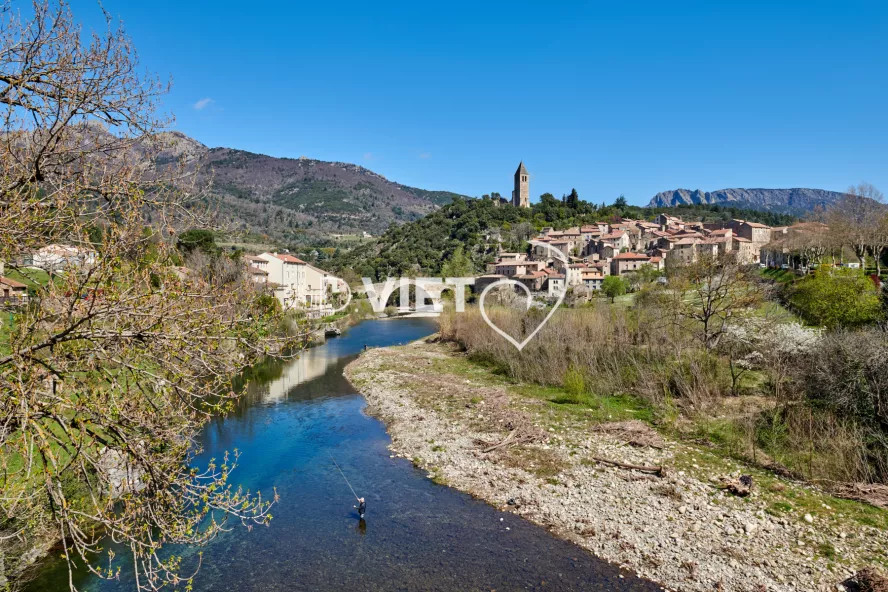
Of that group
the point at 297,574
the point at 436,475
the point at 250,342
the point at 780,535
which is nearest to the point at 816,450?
the point at 780,535

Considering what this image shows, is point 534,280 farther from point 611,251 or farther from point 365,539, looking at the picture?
point 365,539

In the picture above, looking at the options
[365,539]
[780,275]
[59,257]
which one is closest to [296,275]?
[365,539]

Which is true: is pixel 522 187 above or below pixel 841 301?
above

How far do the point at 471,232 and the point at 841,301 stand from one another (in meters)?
82.7

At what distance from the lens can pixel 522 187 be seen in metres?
134

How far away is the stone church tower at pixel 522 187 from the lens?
5285 inches

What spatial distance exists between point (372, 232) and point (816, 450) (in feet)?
571

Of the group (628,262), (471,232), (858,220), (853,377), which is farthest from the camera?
(471,232)

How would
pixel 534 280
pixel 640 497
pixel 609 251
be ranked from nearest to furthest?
pixel 640 497 → pixel 534 280 → pixel 609 251

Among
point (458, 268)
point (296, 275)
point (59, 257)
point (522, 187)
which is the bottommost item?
point (59, 257)

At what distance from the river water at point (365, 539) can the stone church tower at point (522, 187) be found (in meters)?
122

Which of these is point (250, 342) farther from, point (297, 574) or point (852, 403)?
point (852, 403)

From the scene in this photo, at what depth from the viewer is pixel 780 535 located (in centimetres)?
1050

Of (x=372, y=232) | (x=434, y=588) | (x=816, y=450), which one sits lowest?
(x=434, y=588)
